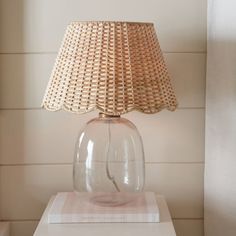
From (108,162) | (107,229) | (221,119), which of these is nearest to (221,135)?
(221,119)

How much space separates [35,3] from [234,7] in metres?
0.58

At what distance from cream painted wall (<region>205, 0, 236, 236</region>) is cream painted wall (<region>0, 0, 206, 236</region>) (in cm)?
5

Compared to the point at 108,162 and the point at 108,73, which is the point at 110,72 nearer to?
the point at 108,73

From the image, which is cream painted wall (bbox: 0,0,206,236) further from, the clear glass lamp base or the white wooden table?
the white wooden table

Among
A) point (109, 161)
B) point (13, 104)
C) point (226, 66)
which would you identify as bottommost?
point (109, 161)

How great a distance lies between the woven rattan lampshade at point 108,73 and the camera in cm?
101

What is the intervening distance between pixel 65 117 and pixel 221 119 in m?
0.47

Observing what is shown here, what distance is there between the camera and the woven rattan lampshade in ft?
3.31

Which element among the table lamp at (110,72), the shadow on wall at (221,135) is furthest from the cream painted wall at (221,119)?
the table lamp at (110,72)

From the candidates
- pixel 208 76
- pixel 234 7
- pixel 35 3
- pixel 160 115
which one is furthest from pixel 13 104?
pixel 234 7

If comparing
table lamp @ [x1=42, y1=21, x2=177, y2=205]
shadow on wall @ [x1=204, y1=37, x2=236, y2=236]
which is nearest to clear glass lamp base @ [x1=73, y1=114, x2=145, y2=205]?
table lamp @ [x1=42, y1=21, x2=177, y2=205]

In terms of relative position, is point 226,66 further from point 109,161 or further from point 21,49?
point 21,49

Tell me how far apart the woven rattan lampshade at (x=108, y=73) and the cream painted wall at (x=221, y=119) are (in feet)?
0.94

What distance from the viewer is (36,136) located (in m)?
1.37
